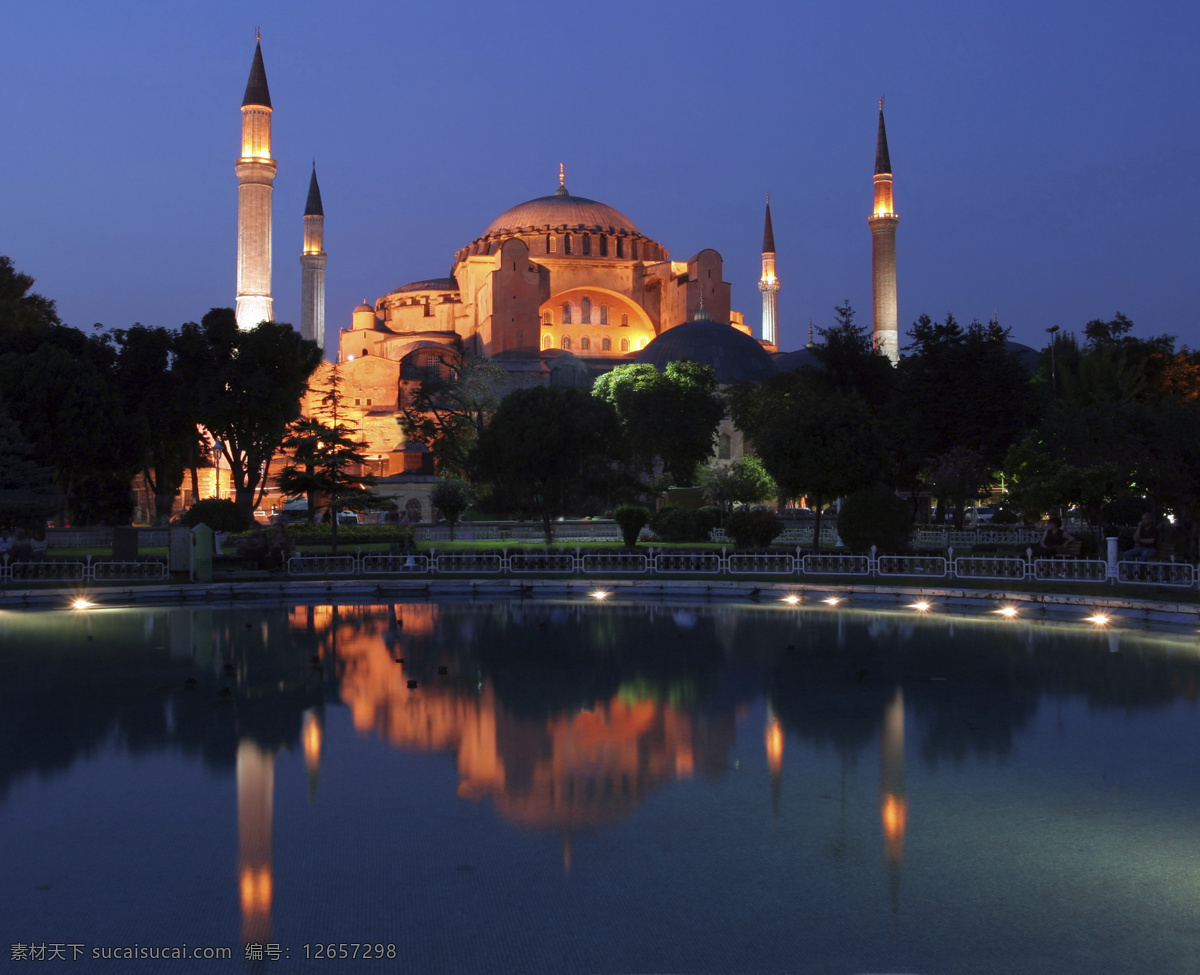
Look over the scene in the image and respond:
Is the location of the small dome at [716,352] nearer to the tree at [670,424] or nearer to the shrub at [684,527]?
the tree at [670,424]

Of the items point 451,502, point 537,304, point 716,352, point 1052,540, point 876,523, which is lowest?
point 1052,540

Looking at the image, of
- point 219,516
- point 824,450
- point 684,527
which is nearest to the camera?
point 824,450

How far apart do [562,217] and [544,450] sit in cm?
4350

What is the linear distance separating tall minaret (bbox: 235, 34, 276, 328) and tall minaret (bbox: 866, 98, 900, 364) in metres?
26.4

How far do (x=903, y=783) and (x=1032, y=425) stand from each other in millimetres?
23267

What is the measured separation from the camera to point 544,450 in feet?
71.6

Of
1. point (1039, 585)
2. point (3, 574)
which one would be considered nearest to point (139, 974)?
point (1039, 585)

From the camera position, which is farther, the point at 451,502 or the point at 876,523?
the point at 451,502

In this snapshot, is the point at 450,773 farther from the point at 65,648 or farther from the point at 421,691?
the point at 65,648

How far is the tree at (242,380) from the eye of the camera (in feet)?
93.9

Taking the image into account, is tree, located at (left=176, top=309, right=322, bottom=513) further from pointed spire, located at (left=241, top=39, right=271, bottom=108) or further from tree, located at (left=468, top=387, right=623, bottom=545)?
pointed spire, located at (left=241, top=39, right=271, bottom=108)

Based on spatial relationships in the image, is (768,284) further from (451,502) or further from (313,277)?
(451,502)

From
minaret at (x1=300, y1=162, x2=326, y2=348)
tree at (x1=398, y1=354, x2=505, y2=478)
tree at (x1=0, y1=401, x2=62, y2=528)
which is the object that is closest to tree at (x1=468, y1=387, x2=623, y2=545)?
tree at (x1=0, y1=401, x2=62, y2=528)

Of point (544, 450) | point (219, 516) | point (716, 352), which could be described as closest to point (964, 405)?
point (544, 450)
